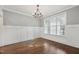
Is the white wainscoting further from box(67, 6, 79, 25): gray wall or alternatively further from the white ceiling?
box(67, 6, 79, 25): gray wall

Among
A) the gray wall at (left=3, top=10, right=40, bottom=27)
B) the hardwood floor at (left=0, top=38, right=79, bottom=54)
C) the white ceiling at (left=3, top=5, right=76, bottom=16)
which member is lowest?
the hardwood floor at (left=0, top=38, right=79, bottom=54)

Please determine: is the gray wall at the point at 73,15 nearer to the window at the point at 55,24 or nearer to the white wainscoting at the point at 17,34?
the window at the point at 55,24

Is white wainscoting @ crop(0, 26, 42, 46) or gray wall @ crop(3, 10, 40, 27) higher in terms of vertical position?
gray wall @ crop(3, 10, 40, 27)

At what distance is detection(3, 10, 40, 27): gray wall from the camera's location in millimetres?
1589

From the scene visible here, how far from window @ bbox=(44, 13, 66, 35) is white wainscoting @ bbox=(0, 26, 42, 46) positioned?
0.15m

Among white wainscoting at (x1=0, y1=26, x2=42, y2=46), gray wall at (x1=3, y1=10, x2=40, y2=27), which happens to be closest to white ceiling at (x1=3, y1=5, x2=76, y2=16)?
gray wall at (x1=3, y1=10, x2=40, y2=27)

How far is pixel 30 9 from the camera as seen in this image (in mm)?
1638

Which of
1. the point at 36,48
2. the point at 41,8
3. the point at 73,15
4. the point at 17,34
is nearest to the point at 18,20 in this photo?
the point at 17,34

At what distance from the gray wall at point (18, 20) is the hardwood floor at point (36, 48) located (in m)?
0.31

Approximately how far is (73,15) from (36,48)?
89cm

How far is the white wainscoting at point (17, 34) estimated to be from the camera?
62.5 inches
